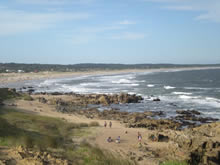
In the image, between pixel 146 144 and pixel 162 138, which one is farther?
pixel 162 138

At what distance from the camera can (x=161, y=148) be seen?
15570mm

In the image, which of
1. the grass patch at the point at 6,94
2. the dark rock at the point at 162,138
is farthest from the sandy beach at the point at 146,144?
the grass patch at the point at 6,94

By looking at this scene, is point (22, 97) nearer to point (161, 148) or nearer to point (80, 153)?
point (161, 148)

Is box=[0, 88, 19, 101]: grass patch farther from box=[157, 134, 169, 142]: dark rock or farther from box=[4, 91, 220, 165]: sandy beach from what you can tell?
box=[157, 134, 169, 142]: dark rock

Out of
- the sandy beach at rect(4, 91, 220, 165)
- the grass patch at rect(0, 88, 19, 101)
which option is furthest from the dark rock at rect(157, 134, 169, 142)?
the grass patch at rect(0, 88, 19, 101)

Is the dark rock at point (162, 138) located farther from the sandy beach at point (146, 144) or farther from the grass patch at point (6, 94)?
the grass patch at point (6, 94)

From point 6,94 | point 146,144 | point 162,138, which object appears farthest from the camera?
point 6,94

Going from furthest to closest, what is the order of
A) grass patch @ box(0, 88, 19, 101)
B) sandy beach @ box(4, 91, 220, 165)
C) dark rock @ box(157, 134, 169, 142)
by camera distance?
grass patch @ box(0, 88, 19, 101) → dark rock @ box(157, 134, 169, 142) → sandy beach @ box(4, 91, 220, 165)

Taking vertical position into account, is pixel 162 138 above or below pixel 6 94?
below

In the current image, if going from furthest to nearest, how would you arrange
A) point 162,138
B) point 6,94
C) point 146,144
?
point 6,94 < point 162,138 < point 146,144

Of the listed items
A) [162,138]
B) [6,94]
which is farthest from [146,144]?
[6,94]

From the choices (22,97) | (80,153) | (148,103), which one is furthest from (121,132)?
(22,97)

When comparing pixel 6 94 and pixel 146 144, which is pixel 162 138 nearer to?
pixel 146 144

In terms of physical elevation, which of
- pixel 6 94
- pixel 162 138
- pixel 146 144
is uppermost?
pixel 6 94
